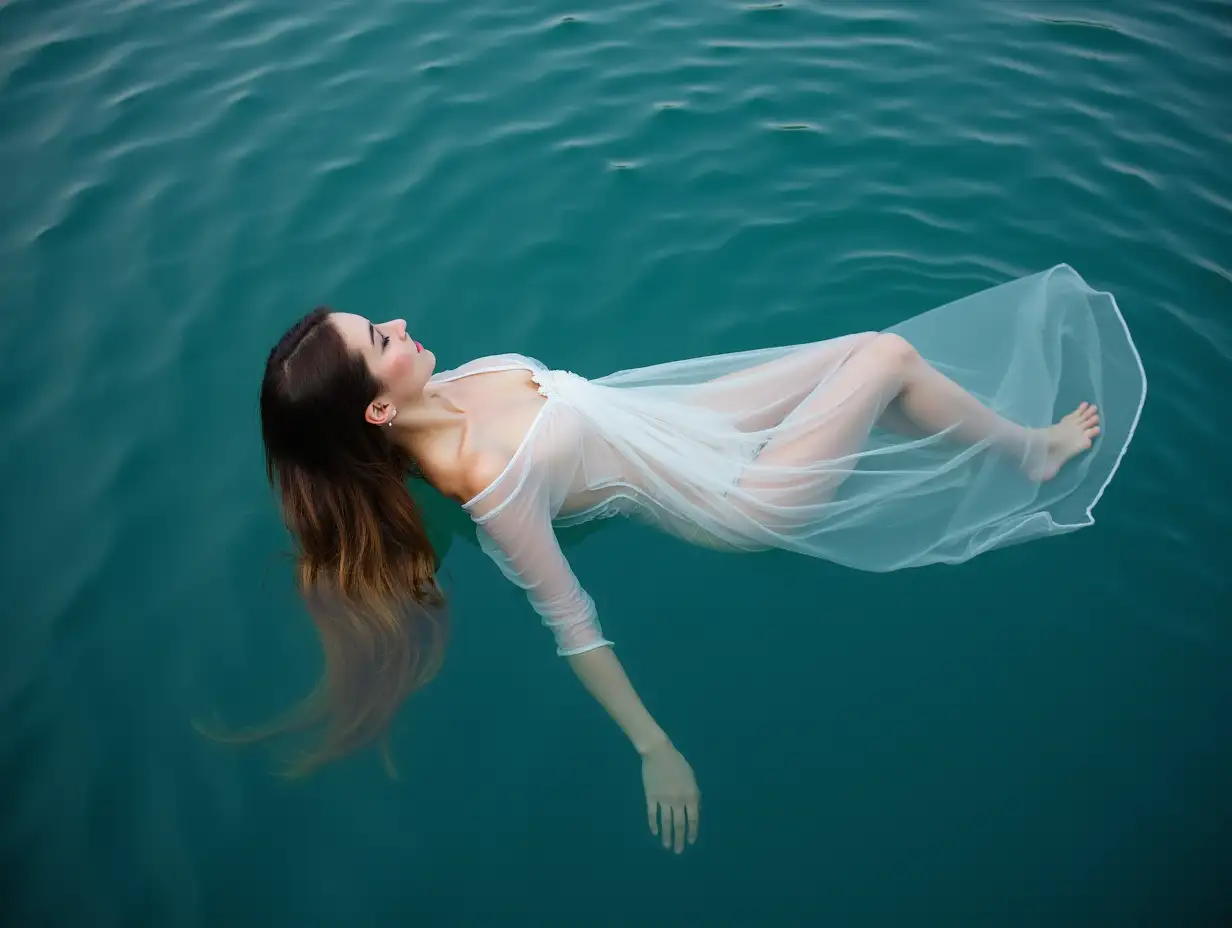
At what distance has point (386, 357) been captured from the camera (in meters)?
3.07

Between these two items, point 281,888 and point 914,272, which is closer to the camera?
point 281,888

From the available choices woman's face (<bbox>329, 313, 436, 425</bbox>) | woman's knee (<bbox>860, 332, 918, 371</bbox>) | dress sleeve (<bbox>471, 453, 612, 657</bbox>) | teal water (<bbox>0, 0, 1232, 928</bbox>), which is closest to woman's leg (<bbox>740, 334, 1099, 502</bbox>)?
woman's knee (<bbox>860, 332, 918, 371</bbox>)

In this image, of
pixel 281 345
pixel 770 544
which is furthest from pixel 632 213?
pixel 281 345

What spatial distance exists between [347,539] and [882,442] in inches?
83.2

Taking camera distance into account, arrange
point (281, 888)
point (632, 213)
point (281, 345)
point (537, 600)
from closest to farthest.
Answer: point (281, 345), point (281, 888), point (537, 600), point (632, 213)

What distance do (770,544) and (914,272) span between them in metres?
2.05

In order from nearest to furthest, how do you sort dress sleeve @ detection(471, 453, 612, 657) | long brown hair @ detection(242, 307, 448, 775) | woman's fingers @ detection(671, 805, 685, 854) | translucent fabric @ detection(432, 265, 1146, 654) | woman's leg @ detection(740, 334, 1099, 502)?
long brown hair @ detection(242, 307, 448, 775) < woman's fingers @ detection(671, 805, 685, 854) < dress sleeve @ detection(471, 453, 612, 657) < translucent fabric @ detection(432, 265, 1146, 654) < woman's leg @ detection(740, 334, 1099, 502)

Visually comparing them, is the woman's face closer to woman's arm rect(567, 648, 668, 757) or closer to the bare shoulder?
the bare shoulder

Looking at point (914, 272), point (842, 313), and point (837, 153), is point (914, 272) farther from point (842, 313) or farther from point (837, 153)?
point (837, 153)

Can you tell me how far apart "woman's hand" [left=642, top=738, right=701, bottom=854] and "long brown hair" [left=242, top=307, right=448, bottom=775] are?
988 mm

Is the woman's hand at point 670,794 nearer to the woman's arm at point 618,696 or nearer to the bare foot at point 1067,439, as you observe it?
the woman's arm at point 618,696

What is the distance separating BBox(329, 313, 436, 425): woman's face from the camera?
3010 mm

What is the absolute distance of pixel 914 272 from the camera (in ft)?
16.0

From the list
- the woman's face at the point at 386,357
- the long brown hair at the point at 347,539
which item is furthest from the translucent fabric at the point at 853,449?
the woman's face at the point at 386,357
